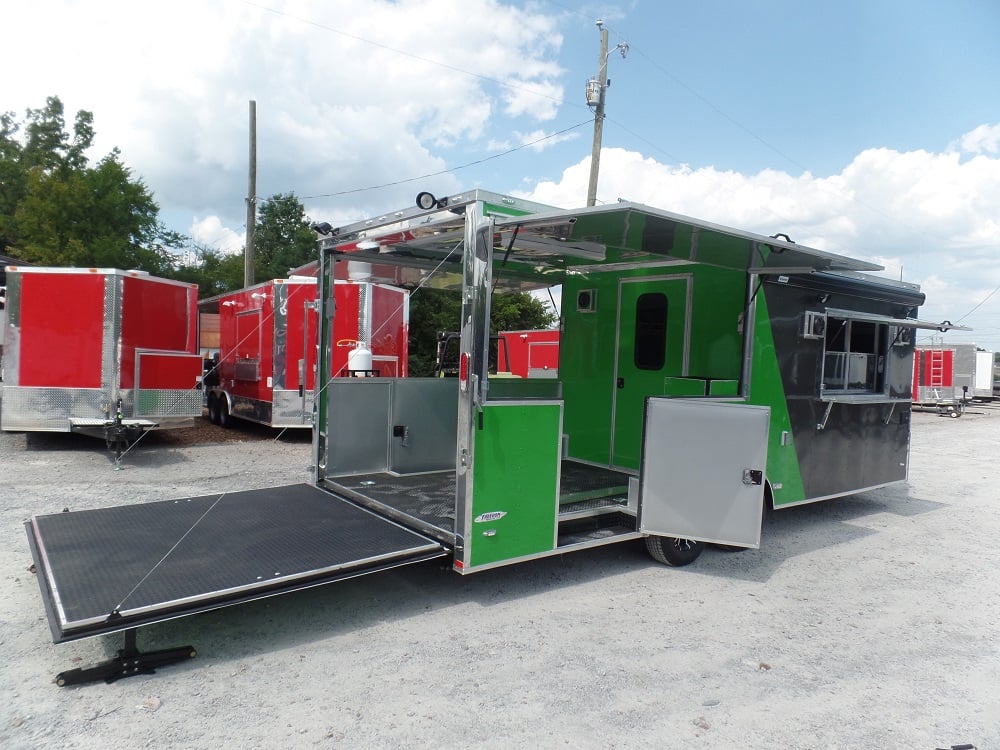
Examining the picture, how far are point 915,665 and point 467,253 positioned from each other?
3.38 m

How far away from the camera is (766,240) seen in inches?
181

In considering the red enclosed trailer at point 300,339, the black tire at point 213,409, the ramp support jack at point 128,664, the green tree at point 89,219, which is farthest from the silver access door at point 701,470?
the green tree at point 89,219

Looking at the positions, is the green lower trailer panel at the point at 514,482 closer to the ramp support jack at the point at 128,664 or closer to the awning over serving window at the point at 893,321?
the ramp support jack at the point at 128,664

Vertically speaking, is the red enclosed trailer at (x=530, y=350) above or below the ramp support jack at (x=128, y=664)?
above

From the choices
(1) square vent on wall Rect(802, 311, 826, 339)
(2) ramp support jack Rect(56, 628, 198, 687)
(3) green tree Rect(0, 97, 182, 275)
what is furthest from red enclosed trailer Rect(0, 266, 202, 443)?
(3) green tree Rect(0, 97, 182, 275)

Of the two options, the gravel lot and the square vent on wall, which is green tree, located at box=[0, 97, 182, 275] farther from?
the square vent on wall

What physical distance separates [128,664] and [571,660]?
7.01ft

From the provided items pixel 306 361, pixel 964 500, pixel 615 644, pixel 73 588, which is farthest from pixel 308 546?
pixel 964 500

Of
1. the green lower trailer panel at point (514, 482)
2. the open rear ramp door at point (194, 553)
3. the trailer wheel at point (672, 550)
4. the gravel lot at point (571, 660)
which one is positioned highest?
the green lower trailer panel at point (514, 482)

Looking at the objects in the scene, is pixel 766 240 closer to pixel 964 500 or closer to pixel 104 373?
pixel 964 500

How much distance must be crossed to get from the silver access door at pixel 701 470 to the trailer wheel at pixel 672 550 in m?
0.28

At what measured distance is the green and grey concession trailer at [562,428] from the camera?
3.89m

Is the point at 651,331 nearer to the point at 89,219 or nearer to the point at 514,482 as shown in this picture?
the point at 514,482

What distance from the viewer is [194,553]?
389 centimetres
